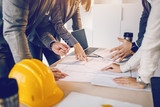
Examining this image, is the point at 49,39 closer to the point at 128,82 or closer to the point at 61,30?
the point at 61,30

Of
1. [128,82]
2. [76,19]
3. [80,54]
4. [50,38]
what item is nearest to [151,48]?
[128,82]

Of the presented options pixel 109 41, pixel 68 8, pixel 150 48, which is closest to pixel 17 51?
pixel 150 48

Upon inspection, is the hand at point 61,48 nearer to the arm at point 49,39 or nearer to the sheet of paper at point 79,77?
the arm at point 49,39

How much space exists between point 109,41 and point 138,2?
3.08 feet

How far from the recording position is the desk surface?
70 centimetres

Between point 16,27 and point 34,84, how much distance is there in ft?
1.54

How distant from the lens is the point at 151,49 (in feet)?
2.61

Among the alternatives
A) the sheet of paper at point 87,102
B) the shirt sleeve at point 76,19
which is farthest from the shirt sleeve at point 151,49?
the shirt sleeve at point 76,19

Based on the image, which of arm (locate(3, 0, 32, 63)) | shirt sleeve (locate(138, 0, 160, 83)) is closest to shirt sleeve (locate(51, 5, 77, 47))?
arm (locate(3, 0, 32, 63))

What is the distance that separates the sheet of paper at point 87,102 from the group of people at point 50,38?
0.67 ft

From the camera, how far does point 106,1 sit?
11.7ft

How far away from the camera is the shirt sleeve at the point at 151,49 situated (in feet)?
2.49

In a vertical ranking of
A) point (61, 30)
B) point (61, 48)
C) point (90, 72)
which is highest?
point (61, 30)

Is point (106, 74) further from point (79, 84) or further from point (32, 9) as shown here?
point (32, 9)
